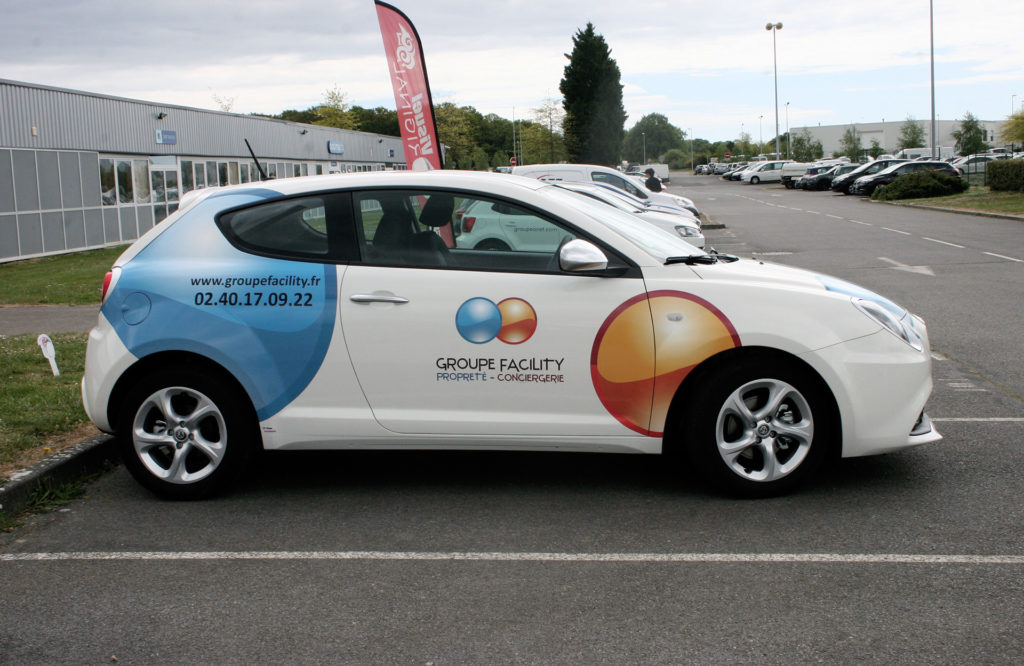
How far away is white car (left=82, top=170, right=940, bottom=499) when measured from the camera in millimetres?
4988

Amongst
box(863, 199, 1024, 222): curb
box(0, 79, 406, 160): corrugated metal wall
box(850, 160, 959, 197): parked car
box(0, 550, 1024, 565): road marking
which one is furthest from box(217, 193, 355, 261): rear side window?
box(850, 160, 959, 197): parked car

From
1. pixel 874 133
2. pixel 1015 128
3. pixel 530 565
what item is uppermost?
pixel 874 133

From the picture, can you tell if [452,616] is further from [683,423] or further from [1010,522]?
[1010,522]

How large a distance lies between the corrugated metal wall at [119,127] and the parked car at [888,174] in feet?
90.0

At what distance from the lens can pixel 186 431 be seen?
5.26 metres

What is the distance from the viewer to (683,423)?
5.07 metres

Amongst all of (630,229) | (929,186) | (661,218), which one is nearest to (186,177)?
(661,218)

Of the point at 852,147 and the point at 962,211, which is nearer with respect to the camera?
the point at 962,211

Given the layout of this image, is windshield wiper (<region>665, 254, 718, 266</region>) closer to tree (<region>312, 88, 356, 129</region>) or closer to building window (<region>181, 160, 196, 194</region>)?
building window (<region>181, 160, 196, 194</region>)

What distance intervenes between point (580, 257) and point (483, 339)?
62cm

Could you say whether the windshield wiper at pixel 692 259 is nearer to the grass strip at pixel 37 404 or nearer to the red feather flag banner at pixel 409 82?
the grass strip at pixel 37 404

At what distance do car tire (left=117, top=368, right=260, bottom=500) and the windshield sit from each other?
1942 millimetres

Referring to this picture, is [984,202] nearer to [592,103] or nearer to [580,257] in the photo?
[580,257]

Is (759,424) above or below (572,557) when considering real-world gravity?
above
